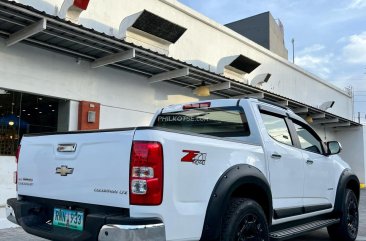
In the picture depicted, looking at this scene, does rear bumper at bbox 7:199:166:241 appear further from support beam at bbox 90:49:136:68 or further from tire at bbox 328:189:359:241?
support beam at bbox 90:49:136:68

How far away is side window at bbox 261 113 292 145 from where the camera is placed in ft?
16.1

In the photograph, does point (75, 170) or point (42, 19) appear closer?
point (75, 170)

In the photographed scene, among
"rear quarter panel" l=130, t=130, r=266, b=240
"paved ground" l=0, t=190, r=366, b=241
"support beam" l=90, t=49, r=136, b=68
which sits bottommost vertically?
"paved ground" l=0, t=190, r=366, b=241

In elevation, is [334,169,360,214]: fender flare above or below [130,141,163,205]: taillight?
below

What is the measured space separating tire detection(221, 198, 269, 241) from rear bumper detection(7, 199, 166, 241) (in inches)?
29.7

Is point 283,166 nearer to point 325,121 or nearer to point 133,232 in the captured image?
point 133,232

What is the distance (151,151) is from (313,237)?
469 centimetres

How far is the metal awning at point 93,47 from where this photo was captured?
7656 mm

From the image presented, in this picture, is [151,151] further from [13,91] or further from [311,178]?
[13,91]

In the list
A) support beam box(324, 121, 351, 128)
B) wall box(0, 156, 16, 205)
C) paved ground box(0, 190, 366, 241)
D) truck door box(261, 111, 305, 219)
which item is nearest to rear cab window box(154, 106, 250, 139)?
truck door box(261, 111, 305, 219)

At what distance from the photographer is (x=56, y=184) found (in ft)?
12.3

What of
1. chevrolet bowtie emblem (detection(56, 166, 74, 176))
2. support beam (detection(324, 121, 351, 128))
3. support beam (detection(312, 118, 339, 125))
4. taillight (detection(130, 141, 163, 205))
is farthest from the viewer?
Result: support beam (detection(324, 121, 351, 128))

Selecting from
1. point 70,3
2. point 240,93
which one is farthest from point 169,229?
point 240,93

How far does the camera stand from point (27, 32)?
8.02 meters
